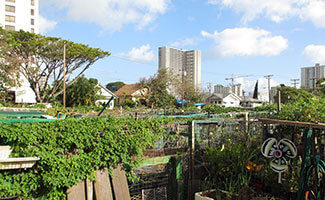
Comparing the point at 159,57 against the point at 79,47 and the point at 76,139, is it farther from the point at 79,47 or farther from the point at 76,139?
the point at 76,139

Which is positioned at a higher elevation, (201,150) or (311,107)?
(311,107)

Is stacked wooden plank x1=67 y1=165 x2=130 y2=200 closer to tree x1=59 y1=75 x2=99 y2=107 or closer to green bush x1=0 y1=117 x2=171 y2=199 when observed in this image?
green bush x1=0 y1=117 x2=171 y2=199

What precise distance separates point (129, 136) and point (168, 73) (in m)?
34.8

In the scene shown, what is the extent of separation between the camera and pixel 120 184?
14.0 feet

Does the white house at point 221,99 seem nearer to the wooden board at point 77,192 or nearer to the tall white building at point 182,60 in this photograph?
the tall white building at point 182,60

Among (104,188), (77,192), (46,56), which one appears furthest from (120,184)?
(46,56)

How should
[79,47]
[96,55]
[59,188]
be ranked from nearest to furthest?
[59,188] → [79,47] → [96,55]

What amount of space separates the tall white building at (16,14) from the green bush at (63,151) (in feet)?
167

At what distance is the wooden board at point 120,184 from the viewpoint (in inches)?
165

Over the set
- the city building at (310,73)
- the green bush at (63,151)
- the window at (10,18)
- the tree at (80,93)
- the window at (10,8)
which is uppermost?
the window at (10,8)

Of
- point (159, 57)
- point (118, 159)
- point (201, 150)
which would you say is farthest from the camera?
point (159, 57)

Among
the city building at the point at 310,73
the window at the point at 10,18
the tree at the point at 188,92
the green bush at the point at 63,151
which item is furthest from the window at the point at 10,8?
the city building at the point at 310,73

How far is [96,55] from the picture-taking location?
32719mm

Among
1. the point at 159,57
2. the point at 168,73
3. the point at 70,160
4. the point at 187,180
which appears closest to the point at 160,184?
the point at 187,180
